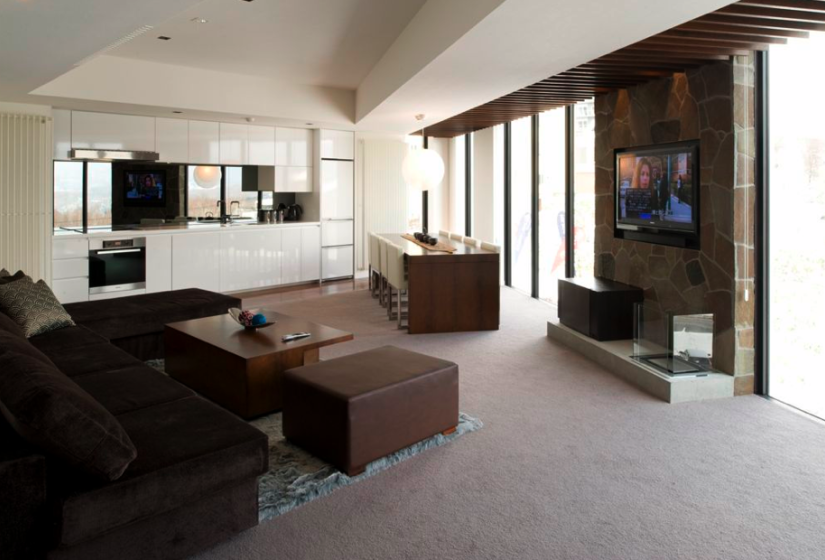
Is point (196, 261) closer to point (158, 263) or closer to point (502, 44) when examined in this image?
point (158, 263)

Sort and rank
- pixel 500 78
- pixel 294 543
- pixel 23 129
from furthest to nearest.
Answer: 1. pixel 23 129
2. pixel 500 78
3. pixel 294 543

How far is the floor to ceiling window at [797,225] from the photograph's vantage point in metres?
3.83

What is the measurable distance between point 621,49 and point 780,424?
8.30ft

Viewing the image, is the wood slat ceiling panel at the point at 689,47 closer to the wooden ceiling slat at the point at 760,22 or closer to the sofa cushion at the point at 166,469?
the wooden ceiling slat at the point at 760,22

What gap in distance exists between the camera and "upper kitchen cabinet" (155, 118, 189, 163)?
7574 mm

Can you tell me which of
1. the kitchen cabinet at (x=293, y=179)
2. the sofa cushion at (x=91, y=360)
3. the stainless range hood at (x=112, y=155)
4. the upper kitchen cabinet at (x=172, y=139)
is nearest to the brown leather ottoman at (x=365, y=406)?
the sofa cushion at (x=91, y=360)

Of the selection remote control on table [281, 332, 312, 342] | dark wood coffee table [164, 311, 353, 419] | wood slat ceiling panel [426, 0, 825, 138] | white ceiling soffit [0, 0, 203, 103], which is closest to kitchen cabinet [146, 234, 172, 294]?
white ceiling soffit [0, 0, 203, 103]

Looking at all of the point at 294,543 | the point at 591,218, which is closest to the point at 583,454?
the point at 294,543

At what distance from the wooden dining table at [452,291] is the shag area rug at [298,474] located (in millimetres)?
2472

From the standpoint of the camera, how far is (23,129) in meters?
6.38

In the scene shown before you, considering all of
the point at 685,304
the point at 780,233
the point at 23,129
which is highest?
the point at 23,129

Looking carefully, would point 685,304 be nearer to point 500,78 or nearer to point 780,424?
point 780,424

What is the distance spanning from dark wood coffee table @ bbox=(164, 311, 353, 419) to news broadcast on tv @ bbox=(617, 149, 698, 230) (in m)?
2.70

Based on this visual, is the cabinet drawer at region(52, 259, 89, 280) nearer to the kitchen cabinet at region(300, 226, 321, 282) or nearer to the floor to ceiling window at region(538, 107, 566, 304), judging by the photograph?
the kitchen cabinet at region(300, 226, 321, 282)
